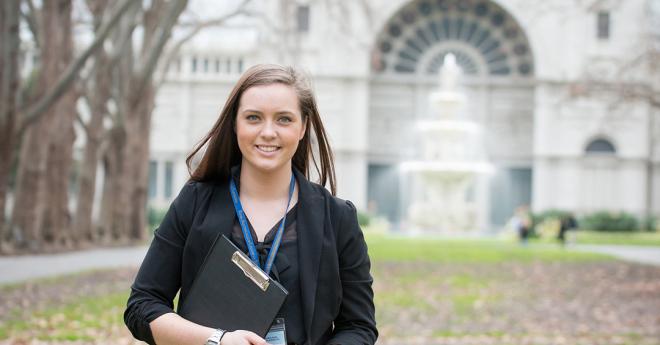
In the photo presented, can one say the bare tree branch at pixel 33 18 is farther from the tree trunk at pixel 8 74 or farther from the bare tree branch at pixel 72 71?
the bare tree branch at pixel 72 71

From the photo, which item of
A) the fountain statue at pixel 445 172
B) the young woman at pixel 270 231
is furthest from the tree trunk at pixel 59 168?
the young woman at pixel 270 231

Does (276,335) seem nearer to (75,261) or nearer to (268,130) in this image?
(268,130)

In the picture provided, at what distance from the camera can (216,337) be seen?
260cm

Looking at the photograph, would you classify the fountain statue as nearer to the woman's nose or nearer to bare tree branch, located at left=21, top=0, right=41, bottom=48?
bare tree branch, located at left=21, top=0, right=41, bottom=48

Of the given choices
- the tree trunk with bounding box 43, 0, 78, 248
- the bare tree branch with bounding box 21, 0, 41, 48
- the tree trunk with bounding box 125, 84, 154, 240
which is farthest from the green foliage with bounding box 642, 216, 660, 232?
the bare tree branch with bounding box 21, 0, 41, 48

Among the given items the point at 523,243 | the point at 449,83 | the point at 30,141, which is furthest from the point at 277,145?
the point at 449,83

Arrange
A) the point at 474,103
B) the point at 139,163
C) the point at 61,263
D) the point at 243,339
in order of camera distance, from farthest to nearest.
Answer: the point at 474,103 → the point at 139,163 → the point at 61,263 → the point at 243,339

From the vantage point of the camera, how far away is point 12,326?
9.12m

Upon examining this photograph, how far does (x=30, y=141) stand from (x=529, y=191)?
3425cm

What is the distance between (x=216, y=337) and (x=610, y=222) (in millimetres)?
41108

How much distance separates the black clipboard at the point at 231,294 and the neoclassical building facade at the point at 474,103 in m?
43.2

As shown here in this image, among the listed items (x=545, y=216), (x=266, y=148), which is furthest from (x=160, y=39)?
(x=545, y=216)

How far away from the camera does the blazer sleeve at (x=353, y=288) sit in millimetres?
2863

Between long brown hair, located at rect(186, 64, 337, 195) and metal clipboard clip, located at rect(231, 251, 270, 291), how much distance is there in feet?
1.35
